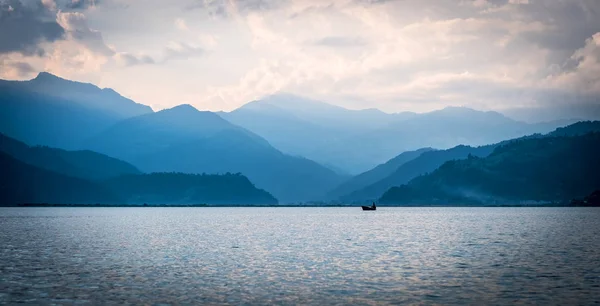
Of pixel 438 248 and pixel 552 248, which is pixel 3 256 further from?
pixel 552 248

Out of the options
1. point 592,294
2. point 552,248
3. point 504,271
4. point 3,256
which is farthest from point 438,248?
point 3,256

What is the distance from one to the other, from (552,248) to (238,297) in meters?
68.3

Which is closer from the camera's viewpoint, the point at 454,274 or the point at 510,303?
the point at 510,303

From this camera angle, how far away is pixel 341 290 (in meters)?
55.5

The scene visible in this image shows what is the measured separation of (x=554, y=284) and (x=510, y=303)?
12.5m

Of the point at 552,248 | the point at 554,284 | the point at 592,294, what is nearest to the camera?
the point at 592,294

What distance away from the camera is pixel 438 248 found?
101 m

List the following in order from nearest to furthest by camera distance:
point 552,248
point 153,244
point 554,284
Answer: point 554,284, point 552,248, point 153,244

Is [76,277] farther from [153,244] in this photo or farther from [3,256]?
[153,244]

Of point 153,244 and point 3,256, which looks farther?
point 153,244

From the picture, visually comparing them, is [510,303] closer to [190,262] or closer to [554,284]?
[554,284]

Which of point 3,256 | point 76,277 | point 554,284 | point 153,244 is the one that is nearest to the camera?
point 554,284

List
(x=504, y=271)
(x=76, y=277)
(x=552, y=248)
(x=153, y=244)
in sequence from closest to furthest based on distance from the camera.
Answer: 1. (x=76, y=277)
2. (x=504, y=271)
3. (x=552, y=248)
4. (x=153, y=244)

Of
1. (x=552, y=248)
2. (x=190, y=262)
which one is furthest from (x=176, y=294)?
(x=552, y=248)
